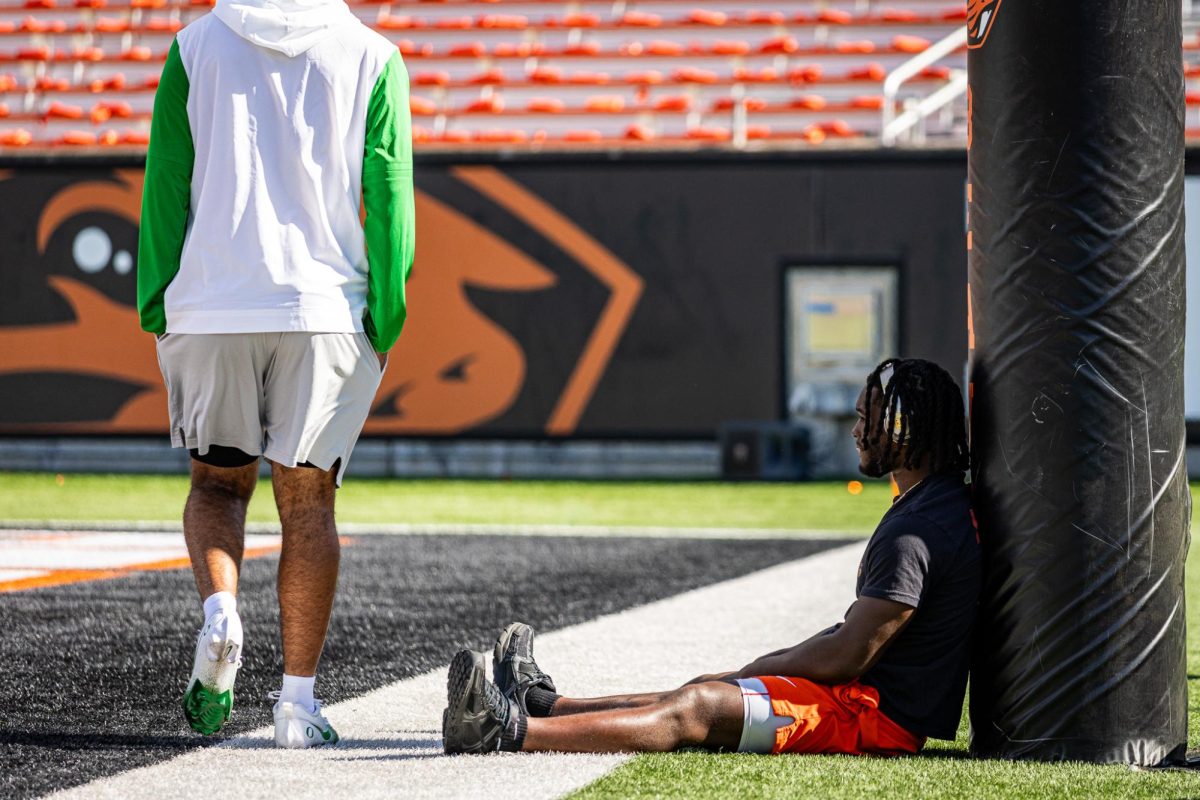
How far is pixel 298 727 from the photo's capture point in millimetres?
3479

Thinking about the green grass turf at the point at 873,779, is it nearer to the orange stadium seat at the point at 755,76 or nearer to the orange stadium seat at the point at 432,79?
the orange stadium seat at the point at 755,76

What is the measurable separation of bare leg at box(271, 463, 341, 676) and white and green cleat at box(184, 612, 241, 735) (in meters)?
0.18

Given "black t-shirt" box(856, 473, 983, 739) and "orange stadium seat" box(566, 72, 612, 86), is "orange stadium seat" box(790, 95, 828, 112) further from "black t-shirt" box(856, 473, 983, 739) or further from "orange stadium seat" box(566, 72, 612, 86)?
"black t-shirt" box(856, 473, 983, 739)

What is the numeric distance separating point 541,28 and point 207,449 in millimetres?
16847

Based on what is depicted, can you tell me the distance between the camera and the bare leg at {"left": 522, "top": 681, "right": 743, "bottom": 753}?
3361 mm

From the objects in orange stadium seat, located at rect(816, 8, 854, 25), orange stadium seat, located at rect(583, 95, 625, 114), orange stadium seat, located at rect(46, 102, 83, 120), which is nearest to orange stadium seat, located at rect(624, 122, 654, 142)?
orange stadium seat, located at rect(583, 95, 625, 114)

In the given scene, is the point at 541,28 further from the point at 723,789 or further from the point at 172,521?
the point at 723,789

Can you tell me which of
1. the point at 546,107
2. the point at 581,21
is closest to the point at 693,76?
the point at 546,107

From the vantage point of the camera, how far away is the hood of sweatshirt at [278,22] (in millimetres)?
3506

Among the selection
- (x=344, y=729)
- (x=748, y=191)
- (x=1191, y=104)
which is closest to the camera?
(x=344, y=729)

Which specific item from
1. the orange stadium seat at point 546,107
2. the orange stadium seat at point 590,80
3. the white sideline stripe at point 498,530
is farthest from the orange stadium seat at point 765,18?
the white sideline stripe at point 498,530

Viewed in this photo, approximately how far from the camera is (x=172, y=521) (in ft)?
34.3

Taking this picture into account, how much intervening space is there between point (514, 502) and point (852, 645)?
31.5 ft

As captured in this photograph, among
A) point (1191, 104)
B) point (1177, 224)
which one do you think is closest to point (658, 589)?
point (1177, 224)
